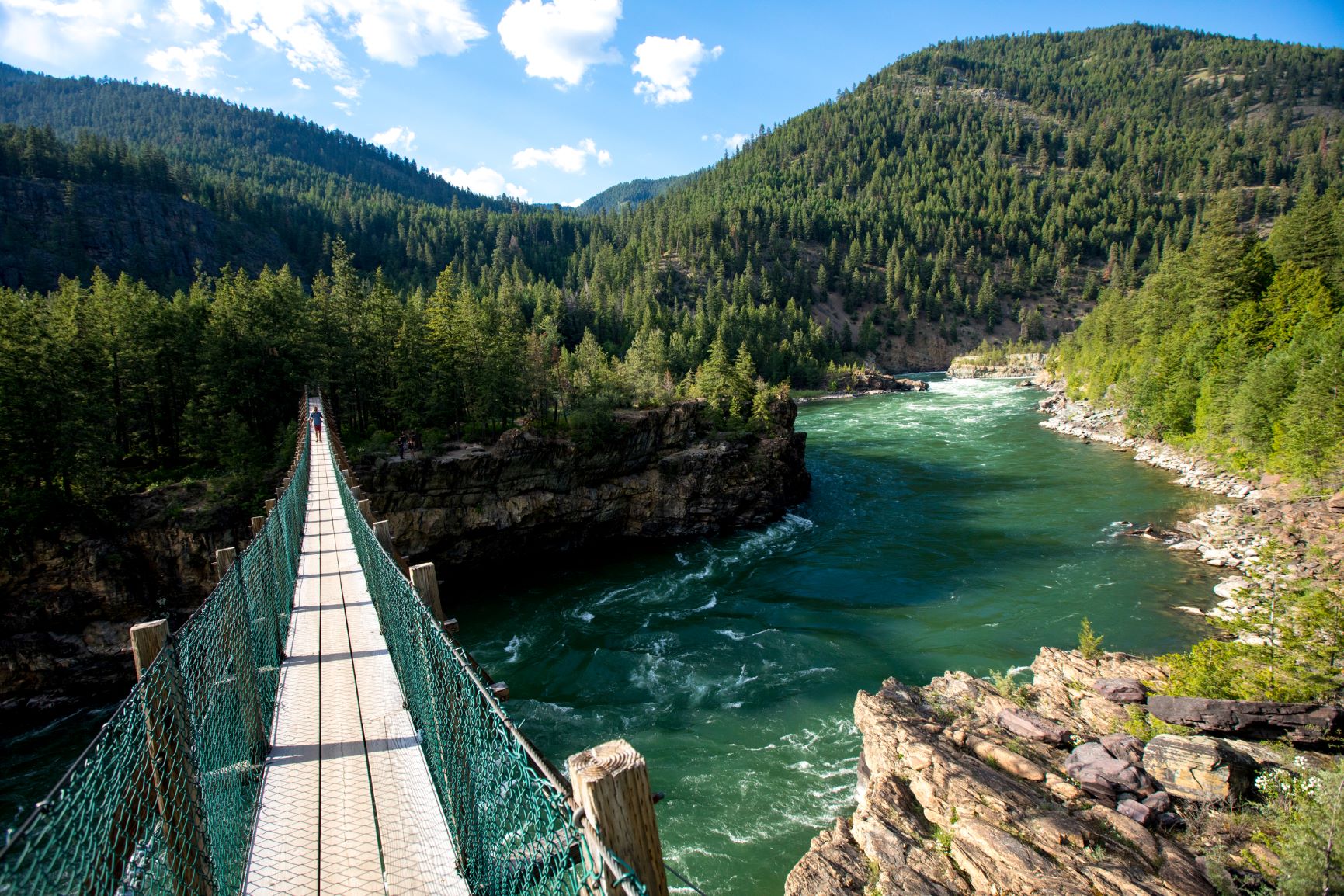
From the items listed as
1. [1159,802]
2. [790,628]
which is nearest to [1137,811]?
[1159,802]

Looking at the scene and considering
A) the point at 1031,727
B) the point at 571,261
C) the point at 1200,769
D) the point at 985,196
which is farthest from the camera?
the point at 985,196

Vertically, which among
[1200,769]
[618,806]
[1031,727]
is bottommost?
[1031,727]

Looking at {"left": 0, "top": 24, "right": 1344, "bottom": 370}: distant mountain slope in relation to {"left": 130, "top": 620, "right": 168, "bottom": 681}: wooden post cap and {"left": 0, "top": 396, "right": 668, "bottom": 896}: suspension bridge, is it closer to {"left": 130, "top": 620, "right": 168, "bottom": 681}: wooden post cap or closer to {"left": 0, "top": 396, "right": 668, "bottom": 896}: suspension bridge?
{"left": 0, "top": 396, "right": 668, "bottom": 896}: suspension bridge

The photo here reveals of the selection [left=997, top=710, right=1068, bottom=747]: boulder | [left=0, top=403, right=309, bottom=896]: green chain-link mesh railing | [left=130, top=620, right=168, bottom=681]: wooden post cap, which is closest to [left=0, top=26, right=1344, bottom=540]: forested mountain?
[left=997, top=710, right=1068, bottom=747]: boulder

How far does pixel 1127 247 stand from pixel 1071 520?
13266cm

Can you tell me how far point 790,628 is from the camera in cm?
1953

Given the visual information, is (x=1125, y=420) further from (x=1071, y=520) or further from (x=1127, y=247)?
(x=1127, y=247)

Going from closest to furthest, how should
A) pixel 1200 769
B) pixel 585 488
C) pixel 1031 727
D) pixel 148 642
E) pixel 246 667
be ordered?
pixel 148 642, pixel 246 667, pixel 1200 769, pixel 1031 727, pixel 585 488

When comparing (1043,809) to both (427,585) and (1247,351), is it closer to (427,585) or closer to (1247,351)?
(427,585)

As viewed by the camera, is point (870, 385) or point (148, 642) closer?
point (148, 642)

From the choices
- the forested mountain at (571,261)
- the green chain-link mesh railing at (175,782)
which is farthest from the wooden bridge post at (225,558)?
the forested mountain at (571,261)

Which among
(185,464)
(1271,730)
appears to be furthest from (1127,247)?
(185,464)

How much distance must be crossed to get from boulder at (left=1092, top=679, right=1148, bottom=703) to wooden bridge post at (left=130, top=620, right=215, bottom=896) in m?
14.8

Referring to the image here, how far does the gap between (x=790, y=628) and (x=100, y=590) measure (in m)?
24.1
